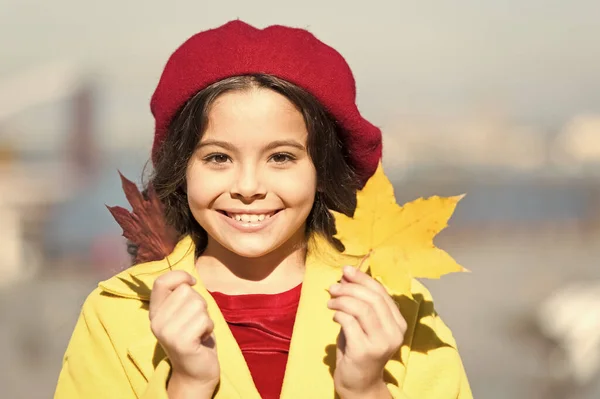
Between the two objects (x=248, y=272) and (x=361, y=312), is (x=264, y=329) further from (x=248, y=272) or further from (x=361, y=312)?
(x=361, y=312)

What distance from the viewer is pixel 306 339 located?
1.98 metres

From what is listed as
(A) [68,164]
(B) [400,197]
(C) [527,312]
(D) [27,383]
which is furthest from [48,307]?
(B) [400,197]

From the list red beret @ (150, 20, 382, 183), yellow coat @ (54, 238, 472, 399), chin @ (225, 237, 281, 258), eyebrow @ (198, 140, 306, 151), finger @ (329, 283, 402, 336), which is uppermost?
red beret @ (150, 20, 382, 183)

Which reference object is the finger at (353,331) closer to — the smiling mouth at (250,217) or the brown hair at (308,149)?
the smiling mouth at (250,217)

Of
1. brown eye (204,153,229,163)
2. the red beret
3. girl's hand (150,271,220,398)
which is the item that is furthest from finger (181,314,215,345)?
the red beret

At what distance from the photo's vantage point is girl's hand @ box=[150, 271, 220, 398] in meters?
1.71

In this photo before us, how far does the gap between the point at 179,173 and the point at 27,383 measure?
111 inches

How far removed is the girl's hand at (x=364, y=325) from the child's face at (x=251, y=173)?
0.28 m

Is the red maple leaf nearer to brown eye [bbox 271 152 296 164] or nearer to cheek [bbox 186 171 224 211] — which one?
cheek [bbox 186 171 224 211]

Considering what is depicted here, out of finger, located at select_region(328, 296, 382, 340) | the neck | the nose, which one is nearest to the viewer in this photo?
finger, located at select_region(328, 296, 382, 340)

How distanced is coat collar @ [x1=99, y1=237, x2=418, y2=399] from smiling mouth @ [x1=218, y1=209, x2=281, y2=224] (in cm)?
20

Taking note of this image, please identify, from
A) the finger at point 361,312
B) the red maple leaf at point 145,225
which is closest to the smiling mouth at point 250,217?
the red maple leaf at point 145,225

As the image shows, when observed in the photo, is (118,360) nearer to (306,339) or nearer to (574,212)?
(306,339)

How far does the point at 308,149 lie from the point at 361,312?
458 mm
